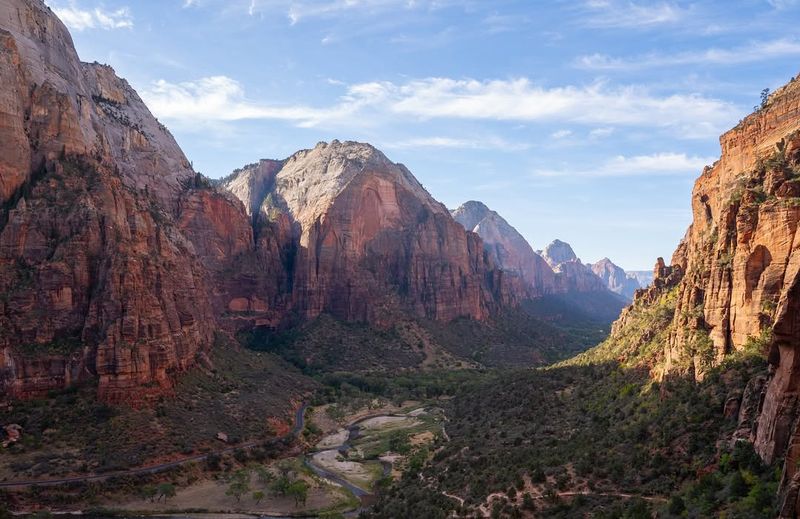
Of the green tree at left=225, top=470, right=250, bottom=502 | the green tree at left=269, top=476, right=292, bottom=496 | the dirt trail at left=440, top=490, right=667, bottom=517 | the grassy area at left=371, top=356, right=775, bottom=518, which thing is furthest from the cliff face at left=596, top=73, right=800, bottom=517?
the green tree at left=225, top=470, right=250, bottom=502

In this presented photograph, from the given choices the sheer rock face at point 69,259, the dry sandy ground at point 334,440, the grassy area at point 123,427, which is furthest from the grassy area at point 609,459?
the sheer rock face at point 69,259

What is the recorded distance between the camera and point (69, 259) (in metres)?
71.9

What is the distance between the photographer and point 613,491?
38344 millimetres

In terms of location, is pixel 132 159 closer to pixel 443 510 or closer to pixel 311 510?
pixel 311 510

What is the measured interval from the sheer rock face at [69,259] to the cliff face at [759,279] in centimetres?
5809

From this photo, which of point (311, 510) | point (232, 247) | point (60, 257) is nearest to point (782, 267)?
point (311, 510)

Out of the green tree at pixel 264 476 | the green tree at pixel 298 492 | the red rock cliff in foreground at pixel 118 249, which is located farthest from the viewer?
the red rock cliff in foreground at pixel 118 249

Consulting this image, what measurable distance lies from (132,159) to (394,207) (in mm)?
78569

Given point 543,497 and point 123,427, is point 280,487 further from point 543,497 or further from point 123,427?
point 543,497

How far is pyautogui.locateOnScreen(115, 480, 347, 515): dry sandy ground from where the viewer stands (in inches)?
2249

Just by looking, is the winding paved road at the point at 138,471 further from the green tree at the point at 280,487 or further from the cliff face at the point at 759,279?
the cliff face at the point at 759,279

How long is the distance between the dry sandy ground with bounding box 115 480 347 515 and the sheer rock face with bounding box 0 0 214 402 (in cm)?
1421

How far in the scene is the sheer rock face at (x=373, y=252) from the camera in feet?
509

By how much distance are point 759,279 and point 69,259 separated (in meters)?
71.3
